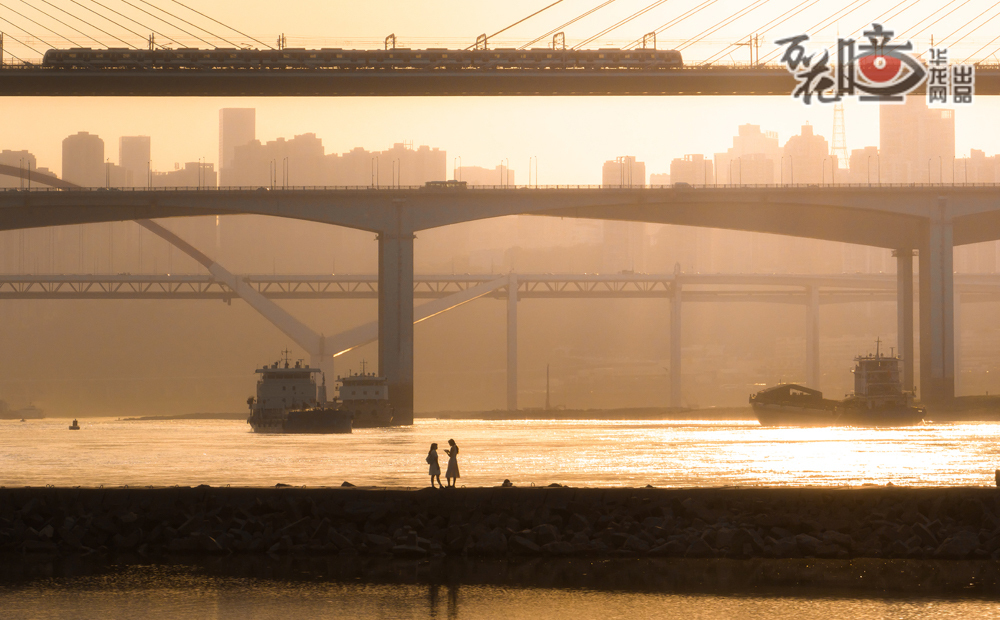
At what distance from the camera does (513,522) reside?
23.8 metres

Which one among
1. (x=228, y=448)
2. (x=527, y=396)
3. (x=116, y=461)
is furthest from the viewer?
(x=527, y=396)

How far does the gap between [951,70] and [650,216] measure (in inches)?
823

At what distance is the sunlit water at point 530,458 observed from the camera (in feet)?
108

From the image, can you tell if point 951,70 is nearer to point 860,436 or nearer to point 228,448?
point 860,436

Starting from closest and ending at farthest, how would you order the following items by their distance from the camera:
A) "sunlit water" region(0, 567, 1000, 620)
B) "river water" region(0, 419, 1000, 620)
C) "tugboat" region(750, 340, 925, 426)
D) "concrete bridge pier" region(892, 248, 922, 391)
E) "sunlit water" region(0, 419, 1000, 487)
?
"sunlit water" region(0, 567, 1000, 620) → "river water" region(0, 419, 1000, 620) → "sunlit water" region(0, 419, 1000, 487) → "tugboat" region(750, 340, 925, 426) → "concrete bridge pier" region(892, 248, 922, 391)

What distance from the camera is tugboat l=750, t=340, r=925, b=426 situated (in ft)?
250

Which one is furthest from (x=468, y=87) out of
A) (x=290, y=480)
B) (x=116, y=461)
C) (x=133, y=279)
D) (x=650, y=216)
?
(x=133, y=279)

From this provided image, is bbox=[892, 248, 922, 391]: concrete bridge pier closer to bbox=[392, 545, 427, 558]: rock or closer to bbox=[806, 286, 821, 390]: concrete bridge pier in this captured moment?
bbox=[806, 286, 821, 390]: concrete bridge pier

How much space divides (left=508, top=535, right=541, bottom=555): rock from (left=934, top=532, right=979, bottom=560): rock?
749cm

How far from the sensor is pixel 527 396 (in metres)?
185

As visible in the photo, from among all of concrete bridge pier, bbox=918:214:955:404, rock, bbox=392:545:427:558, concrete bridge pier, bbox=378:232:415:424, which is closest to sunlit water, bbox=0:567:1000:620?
rock, bbox=392:545:427:558

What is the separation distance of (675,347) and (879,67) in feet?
221

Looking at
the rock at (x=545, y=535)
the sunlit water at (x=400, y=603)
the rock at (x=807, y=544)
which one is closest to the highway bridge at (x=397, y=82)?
the rock at (x=545, y=535)

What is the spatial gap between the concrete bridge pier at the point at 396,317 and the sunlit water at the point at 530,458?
243 inches
